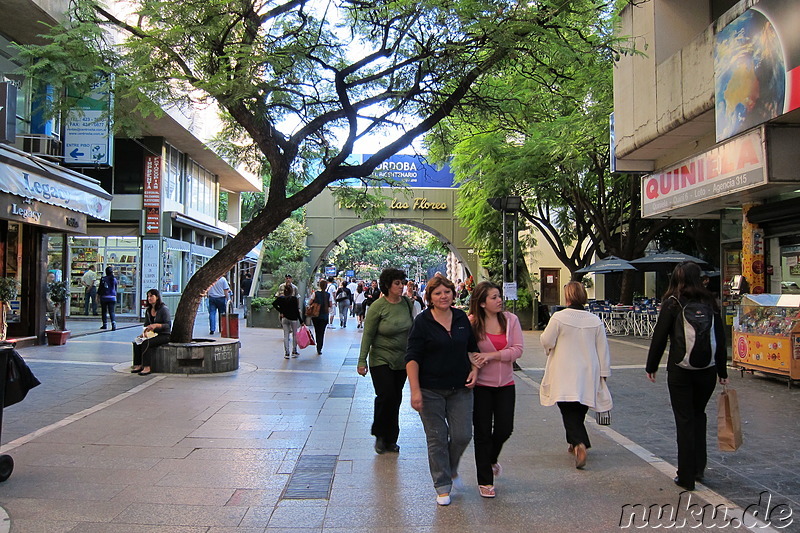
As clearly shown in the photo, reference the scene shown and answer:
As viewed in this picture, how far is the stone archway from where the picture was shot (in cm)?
2722

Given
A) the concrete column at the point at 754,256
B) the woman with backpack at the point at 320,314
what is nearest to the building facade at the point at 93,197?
the woman with backpack at the point at 320,314

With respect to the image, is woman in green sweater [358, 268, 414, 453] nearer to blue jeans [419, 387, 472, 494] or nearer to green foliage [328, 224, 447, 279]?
blue jeans [419, 387, 472, 494]

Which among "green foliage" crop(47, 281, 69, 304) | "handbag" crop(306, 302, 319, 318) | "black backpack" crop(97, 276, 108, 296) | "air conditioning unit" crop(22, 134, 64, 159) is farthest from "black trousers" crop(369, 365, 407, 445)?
"black backpack" crop(97, 276, 108, 296)

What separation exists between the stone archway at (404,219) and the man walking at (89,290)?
9.39 m

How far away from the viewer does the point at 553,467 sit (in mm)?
5164

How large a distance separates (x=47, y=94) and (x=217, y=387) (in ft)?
21.9

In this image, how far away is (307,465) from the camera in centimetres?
520

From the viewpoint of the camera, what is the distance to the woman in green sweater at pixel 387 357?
556cm

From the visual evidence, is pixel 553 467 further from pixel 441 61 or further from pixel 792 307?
pixel 441 61

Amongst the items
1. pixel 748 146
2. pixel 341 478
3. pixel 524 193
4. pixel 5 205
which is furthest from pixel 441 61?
pixel 524 193

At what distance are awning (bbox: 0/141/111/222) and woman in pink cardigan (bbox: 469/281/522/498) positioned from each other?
9.47m

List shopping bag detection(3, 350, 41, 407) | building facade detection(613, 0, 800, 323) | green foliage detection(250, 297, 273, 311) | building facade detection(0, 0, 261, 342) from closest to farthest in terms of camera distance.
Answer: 1. shopping bag detection(3, 350, 41, 407)
2. building facade detection(613, 0, 800, 323)
3. building facade detection(0, 0, 261, 342)
4. green foliage detection(250, 297, 273, 311)

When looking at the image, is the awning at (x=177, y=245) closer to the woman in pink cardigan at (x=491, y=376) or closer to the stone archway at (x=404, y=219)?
the stone archway at (x=404, y=219)

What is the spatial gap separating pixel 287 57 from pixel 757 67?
6.38m
